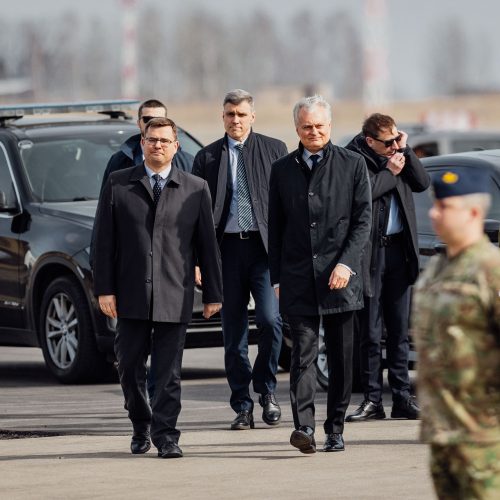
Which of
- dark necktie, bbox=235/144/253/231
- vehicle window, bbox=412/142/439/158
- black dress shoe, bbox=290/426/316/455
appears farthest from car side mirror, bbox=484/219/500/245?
vehicle window, bbox=412/142/439/158

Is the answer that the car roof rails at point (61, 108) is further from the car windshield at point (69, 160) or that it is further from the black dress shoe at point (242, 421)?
the black dress shoe at point (242, 421)

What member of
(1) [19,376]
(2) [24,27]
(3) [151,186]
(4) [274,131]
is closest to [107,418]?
(3) [151,186]

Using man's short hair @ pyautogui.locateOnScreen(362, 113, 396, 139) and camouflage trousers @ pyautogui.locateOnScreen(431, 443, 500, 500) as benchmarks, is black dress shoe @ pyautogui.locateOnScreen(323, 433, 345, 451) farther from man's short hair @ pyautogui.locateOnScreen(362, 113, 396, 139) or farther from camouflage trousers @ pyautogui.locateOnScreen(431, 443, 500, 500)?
camouflage trousers @ pyautogui.locateOnScreen(431, 443, 500, 500)

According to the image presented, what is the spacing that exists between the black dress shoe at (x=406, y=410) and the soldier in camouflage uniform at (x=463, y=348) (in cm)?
493

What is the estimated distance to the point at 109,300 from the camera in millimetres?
8938

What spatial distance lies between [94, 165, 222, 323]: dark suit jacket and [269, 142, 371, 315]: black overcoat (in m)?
0.40

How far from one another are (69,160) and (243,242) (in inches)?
144

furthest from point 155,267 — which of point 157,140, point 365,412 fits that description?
point 365,412

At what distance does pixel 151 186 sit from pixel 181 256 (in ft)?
1.32

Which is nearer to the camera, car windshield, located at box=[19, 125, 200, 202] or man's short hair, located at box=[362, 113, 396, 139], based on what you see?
man's short hair, located at box=[362, 113, 396, 139]

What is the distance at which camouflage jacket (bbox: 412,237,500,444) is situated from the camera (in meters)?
5.04

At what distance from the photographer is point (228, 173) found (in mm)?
10031

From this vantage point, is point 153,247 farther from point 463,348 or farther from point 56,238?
point 463,348

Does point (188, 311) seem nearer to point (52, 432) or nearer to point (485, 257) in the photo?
point (52, 432)
